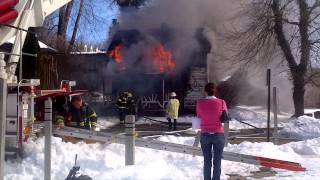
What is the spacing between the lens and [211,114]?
7.59 m

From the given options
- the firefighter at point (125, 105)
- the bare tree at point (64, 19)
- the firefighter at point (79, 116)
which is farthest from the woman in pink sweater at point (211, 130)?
the bare tree at point (64, 19)

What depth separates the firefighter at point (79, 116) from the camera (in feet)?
34.4

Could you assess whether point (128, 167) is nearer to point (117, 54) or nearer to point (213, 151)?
point (213, 151)

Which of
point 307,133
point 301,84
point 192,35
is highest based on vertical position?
point 192,35

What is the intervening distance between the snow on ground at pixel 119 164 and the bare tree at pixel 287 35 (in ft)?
53.6

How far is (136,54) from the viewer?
89.9ft

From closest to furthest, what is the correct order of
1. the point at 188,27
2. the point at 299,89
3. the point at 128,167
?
the point at 128,167
the point at 299,89
the point at 188,27

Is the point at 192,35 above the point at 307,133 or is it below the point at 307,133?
above

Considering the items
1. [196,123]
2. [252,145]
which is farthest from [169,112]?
[196,123]

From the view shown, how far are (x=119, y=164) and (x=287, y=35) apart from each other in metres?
20.6

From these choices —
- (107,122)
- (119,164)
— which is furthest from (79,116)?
(107,122)

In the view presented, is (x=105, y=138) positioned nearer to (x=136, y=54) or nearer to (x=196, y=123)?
(x=196, y=123)

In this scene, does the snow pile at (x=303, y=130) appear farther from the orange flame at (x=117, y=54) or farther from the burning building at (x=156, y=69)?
the orange flame at (x=117, y=54)

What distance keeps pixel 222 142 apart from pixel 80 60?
22693mm
